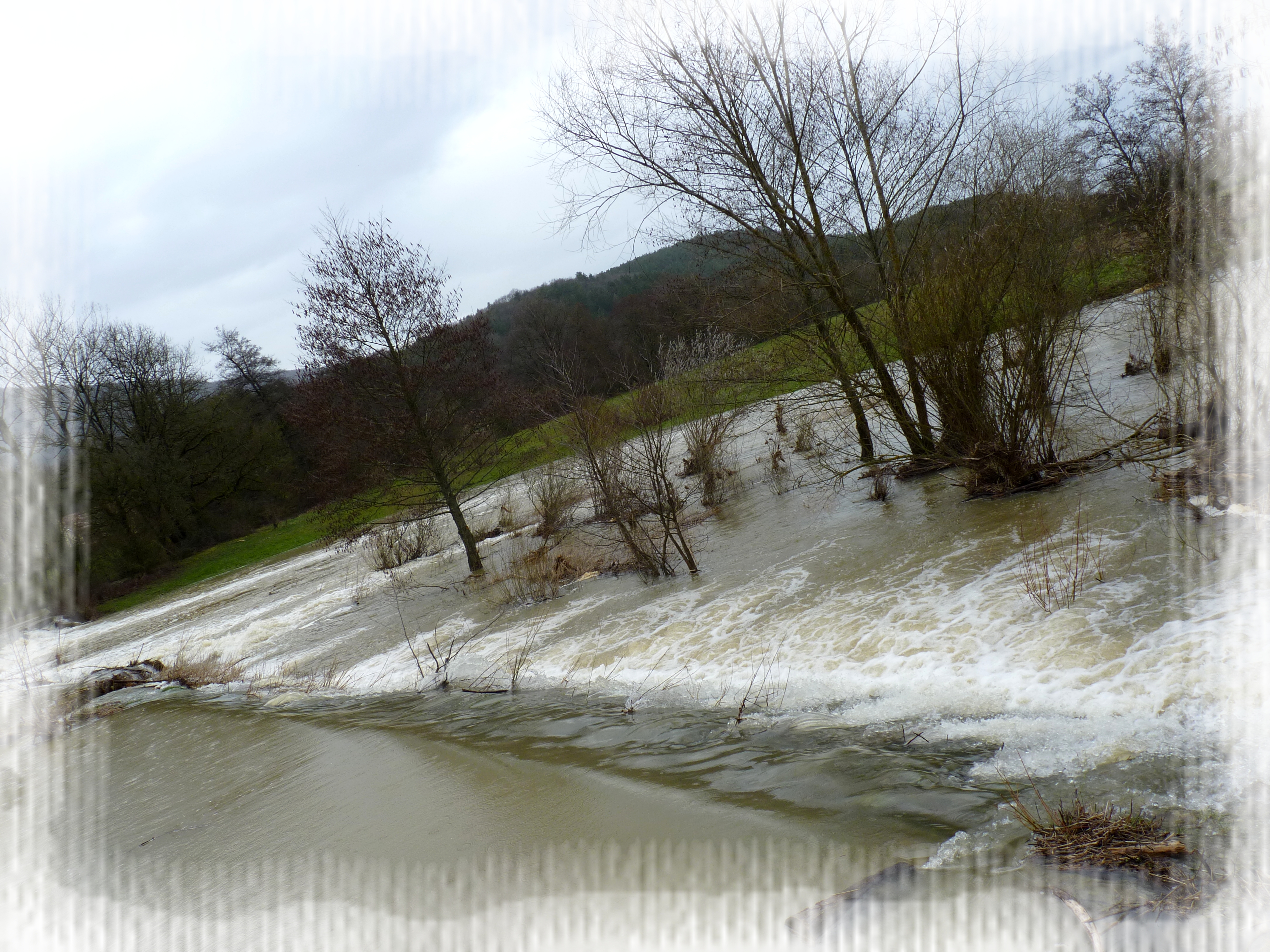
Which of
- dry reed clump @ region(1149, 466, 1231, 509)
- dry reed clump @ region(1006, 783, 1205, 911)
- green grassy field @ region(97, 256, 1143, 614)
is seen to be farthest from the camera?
green grassy field @ region(97, 256, 1143, 614)

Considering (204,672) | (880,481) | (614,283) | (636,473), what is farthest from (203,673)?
(614,283)

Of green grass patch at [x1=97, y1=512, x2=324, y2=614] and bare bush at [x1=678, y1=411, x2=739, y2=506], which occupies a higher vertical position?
bare bush at [x1=678, y1=411, x2=739, y2=506]

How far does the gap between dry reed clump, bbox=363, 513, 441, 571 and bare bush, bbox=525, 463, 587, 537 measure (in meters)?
2.50

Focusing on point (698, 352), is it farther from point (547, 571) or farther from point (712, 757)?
point (712, 757)

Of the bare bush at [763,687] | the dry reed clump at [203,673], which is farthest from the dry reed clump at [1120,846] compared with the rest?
the dry reed clump at [203,673]

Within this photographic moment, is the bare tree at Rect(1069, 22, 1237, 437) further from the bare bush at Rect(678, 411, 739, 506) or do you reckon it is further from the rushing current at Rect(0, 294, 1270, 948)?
the bare bush at Rect(678, 411, 739, 506)

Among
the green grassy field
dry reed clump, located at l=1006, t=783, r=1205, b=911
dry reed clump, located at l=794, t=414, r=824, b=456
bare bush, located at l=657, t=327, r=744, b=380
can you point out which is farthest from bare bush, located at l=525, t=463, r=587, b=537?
dry reed clump, located at l=1006, t=783, r=1205, b=911

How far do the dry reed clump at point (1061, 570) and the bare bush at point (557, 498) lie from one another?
36.3 feet

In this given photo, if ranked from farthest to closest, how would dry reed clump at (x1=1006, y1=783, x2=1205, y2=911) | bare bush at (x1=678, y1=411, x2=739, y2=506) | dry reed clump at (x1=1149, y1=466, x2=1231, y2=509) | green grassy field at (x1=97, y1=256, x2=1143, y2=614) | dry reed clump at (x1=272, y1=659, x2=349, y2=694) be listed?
bare bush at (x1=678, y1=411, x2=739, y2=506), green grassy field at (x1=97, y1=256, x2=1143, y2=614), dry reed clump at (x1=272, y1=659, x2=349, y2=694), dry reed clump at (x1=1149, y1=466, x2=1231, y2=509), dry reed clump at (x1=1006, y1=783, x2=1205, y2=911)

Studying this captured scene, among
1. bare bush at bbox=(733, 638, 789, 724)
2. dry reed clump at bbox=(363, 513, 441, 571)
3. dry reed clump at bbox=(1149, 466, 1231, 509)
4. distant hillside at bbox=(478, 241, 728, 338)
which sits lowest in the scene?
dry reed clump at bbox=(363, 513, 441, 571)

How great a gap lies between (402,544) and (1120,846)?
1755 centimetres

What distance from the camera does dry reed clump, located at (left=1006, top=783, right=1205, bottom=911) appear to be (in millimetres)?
3033

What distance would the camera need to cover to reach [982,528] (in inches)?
349

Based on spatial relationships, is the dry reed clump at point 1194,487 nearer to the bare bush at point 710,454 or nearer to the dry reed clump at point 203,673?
the bare bush at point 710,454
